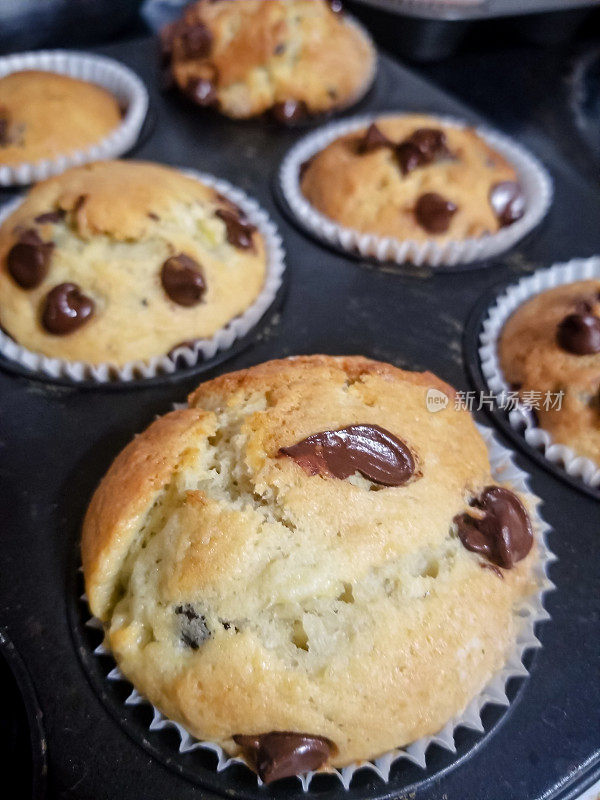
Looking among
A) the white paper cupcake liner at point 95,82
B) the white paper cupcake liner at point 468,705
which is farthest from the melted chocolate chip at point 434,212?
the white paper cupcake liner at point 95,82

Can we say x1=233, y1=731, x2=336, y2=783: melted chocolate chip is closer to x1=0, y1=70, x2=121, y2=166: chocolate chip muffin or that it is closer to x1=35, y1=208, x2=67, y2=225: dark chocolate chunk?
x1=35, y1=208, x2=67, y2=225: dark chocolate chunk

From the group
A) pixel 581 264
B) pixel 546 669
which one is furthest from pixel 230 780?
pixel 581 264

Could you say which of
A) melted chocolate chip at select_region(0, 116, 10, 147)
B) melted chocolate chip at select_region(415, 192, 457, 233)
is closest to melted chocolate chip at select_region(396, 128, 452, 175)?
melted chocolate chip at select_region(415, 192, 457, 233)

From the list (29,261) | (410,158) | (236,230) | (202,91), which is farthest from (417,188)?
(29,261)

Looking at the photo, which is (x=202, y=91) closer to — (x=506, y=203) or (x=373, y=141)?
(x=373, y=141)

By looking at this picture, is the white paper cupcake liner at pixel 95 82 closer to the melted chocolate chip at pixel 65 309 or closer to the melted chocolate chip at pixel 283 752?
the melted chocolate chip at pixel 65 309

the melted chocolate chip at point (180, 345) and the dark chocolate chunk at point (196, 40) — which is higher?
the dark chocolate chunk at point (196, 40)

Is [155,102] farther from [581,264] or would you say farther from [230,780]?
[230,780]
